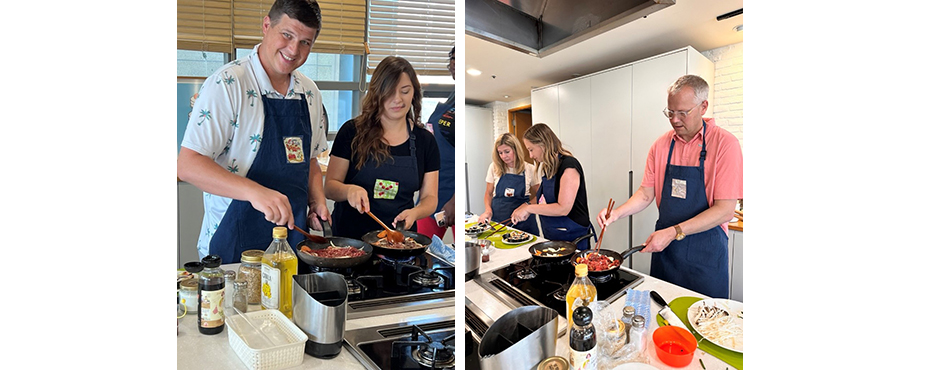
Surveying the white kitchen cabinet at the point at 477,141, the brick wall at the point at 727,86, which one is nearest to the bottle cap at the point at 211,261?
the white kitchen cabinet at the point at 477,141

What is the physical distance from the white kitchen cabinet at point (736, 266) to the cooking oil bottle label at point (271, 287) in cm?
113

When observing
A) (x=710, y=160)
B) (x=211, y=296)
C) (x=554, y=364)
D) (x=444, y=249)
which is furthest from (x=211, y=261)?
(x=710, y=160)

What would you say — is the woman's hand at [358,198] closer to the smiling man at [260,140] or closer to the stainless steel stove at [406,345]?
the smiling man at [260,140]

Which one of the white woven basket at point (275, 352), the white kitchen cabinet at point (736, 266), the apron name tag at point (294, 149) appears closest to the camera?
the white woven basket at point (275, 352)

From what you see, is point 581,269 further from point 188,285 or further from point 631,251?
point 188,285

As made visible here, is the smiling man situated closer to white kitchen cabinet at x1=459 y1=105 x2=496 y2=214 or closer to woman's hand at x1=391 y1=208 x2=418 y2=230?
woman's hand at x1=391 y1=208 x2=418 y2=230

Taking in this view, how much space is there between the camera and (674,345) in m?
1.05

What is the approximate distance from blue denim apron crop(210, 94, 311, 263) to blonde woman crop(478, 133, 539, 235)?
43 cm

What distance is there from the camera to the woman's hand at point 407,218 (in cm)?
112
